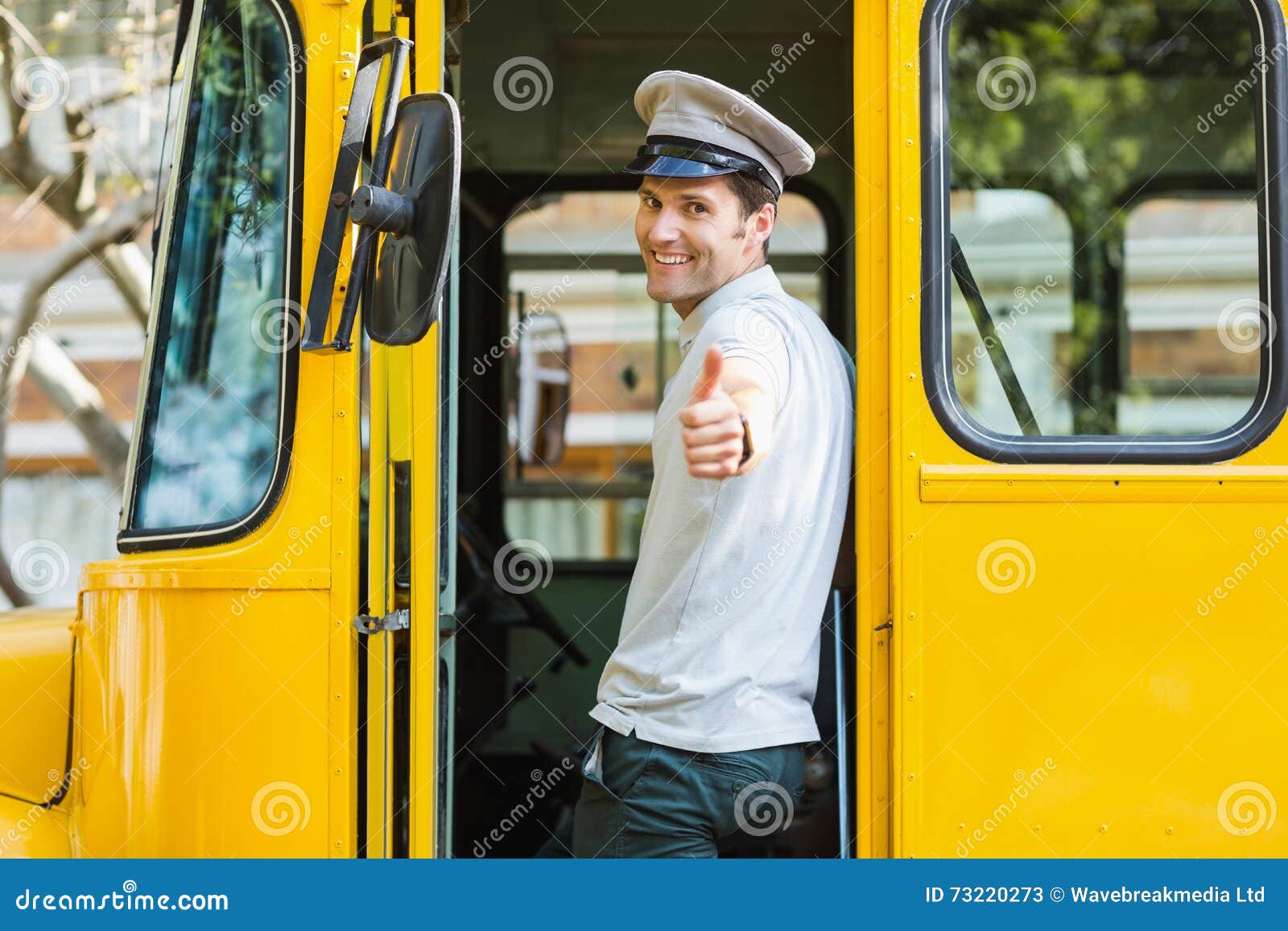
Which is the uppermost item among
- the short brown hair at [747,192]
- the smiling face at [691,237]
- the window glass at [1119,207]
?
the window glass at [1119,207]

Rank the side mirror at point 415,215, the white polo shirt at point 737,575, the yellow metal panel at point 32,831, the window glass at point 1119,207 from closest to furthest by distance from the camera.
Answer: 1. the side mirror at point 415,215
2. the white polo shirt at point 737,575
3. the yellow metal panel at point 32,831
4. the window glass at point 1119,207

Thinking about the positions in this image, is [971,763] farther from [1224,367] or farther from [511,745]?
[1224,367]

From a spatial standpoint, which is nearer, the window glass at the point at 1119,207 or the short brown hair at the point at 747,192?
the short brown hair at the point at 747,192

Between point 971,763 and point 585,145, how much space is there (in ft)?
7.91

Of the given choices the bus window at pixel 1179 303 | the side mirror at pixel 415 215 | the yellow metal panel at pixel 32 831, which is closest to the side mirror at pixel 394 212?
the side mirror at pixel 415 215

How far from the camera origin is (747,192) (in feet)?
7.27

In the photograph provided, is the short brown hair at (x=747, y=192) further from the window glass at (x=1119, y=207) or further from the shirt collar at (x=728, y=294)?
the window glass at (x=1119, y=207)

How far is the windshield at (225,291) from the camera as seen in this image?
225 cm

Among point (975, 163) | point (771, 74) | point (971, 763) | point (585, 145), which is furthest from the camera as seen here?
point (975, 163)

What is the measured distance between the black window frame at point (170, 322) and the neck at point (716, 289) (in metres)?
0.65

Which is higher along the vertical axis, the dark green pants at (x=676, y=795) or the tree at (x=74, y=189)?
the tree at (x=74, y=189)

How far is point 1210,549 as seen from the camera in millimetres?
2111

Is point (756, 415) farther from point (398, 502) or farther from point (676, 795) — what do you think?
point (398, 502)
